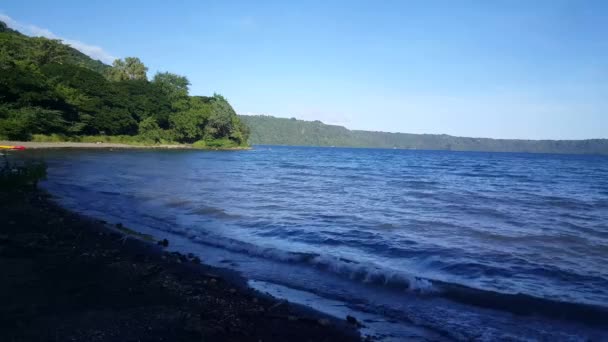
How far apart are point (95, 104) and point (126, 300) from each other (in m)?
72.9

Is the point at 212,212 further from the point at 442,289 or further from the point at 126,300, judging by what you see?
the point at 442,289

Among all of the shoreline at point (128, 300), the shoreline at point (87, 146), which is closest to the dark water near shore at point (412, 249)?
the shoreline at point (128, 300)

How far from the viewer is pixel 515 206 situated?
1798cm

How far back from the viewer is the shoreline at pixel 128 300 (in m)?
4.12

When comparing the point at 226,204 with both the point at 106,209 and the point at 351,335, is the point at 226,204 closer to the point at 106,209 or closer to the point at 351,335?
the point at 106,209

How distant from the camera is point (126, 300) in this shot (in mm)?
4941

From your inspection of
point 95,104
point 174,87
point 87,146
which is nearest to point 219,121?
Answer: point 174,87

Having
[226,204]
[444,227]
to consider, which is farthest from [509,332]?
[226,204]

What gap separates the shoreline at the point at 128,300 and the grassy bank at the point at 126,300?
0.01 m

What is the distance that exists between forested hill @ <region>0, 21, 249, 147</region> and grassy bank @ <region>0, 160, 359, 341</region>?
51.6 m

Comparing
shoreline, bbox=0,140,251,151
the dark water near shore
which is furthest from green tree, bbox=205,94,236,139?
the dark water near shore

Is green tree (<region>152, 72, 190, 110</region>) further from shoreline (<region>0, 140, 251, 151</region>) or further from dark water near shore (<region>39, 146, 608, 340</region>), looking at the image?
dark water near shore (<region>39, 146, 608, 340</region>)

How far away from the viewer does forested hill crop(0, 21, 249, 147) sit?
50.8 m

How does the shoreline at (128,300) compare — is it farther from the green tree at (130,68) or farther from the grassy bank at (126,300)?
the green tree at (130,68)
